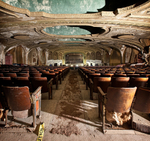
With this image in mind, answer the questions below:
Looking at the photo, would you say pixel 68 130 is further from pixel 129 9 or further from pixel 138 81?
pixel 129 9

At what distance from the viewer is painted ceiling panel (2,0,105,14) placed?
398 inches

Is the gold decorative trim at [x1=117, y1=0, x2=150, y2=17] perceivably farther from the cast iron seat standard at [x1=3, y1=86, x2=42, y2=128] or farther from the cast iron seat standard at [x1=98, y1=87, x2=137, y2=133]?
the cast iron seat standard at [x1=3, y1=86, x2=42, y2=128]

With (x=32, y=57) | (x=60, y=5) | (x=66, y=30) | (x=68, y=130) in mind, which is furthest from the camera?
(x=32, y=57)

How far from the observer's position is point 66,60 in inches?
1459

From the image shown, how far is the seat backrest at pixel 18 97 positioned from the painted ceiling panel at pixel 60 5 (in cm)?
1122

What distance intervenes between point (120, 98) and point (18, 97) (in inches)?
65.2

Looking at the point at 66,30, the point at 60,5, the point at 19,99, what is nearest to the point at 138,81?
the point at 19,99

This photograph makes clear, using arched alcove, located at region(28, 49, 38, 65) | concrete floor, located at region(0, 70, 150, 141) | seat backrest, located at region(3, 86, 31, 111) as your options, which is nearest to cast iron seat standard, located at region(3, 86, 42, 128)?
seat backrest, located at region(3, 86, 31, 111)

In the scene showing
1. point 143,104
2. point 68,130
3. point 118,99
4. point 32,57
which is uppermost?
→ point 32,57

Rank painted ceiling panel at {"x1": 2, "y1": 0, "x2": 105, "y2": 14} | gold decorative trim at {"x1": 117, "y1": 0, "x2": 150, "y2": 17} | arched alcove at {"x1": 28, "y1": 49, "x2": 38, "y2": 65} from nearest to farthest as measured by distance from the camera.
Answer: gold decorative trim at {"x1": 117, "y1": 0, "x2": 150, "y2": 17}, painted ceiling panel at {"x1": 2, "y1": 0, "x2": 105, "y2": 14}, arched alcove at {"x1": 28, "y1": 49, "x2": 38, "y2": 65}

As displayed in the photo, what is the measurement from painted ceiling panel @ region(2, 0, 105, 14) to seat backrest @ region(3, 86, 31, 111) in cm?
1122

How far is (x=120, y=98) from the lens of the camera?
1.57 meters

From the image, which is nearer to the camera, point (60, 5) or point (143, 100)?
point (143, 100)

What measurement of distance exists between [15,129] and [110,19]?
10.5m
